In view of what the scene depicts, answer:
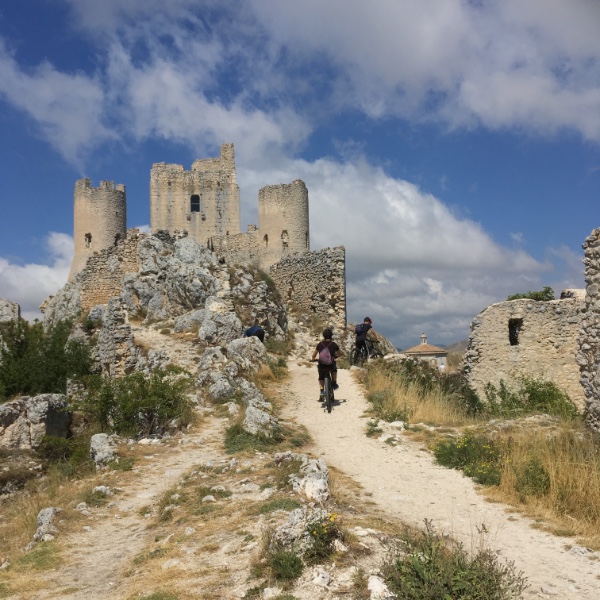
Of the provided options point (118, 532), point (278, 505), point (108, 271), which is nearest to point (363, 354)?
point (278, 505)

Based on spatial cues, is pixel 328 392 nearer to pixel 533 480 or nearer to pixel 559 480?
pixel 533 480

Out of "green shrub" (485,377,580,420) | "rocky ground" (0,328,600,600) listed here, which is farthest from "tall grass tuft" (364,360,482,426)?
"rocky ground" (0,328,600,600)

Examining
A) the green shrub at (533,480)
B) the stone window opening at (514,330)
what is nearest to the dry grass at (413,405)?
the green shrub at (533,480)

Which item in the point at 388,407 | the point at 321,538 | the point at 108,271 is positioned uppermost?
the point at 108,271

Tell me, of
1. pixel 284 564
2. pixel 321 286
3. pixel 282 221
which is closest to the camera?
pixel 284 564

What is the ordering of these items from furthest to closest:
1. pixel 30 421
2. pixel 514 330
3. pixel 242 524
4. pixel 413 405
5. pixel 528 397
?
pixel 514 330 < pixel 528 397 < pixel 413 405 < pixel 30 421 < pixel 242 524

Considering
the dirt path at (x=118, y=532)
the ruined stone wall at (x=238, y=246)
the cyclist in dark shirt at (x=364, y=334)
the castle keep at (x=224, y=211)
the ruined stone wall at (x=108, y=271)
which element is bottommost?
the dirt path at (x=118, y=532)

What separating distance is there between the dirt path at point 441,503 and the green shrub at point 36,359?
24.4ft

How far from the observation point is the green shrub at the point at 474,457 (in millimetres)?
6731

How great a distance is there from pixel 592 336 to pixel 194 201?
28.8 metres

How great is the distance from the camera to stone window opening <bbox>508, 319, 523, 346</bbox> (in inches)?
599

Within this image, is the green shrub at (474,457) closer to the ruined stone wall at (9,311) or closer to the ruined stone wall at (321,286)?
the ruined stone wall at (321,286)

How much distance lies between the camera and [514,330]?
50.9 ft

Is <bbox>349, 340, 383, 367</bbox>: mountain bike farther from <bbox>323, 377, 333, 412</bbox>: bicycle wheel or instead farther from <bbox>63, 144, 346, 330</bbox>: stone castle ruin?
<bbox>63, 144, 346, 330</bbox>: stone castle ruin
